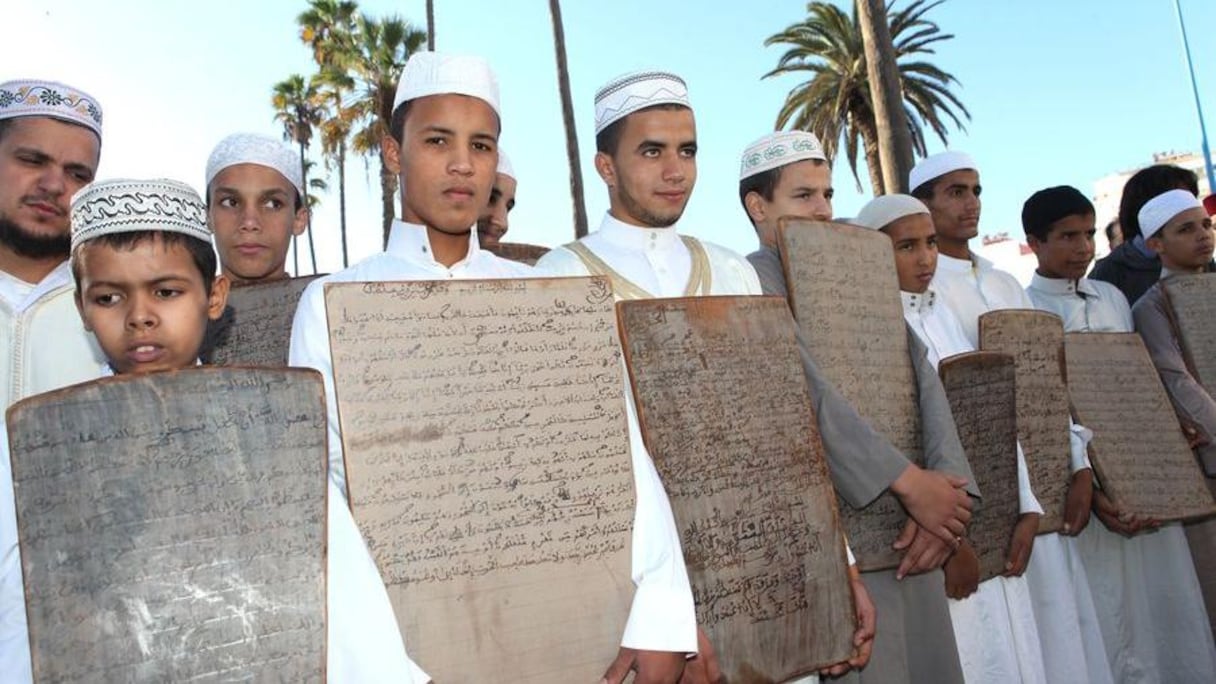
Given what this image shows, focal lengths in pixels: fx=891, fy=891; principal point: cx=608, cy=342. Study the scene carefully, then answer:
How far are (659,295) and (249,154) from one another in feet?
5.54

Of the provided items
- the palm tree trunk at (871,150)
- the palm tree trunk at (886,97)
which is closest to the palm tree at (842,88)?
the palm tree trunk at (871,150)

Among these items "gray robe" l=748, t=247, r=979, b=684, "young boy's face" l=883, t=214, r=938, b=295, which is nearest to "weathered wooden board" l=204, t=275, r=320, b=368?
"gray robe" l=748, t=247, r=979, b=684

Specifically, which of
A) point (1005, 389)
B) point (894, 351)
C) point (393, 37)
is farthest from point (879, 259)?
point (393, 37)

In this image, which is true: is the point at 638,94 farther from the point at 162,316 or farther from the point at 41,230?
the point at 41,230

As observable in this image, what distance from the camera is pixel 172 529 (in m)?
1.65

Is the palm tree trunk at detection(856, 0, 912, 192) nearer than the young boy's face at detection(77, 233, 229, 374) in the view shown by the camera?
No

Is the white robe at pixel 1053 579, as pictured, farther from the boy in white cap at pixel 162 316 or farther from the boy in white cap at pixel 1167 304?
the boy in white cap at pixel 162 316

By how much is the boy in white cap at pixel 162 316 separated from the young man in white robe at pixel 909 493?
147 cm

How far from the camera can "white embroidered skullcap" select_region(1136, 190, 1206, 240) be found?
4.93 metres

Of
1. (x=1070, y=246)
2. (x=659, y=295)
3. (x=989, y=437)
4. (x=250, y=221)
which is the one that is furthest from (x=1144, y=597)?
(x=250, y=221)

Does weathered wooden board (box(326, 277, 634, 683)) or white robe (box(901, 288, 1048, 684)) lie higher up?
weathered wooden board (box(326, 277, 634, 683))

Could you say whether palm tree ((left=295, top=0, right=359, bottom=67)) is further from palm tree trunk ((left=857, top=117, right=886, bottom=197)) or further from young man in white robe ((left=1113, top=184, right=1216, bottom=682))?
young man in white robe ((left=1113, top=184, right=1216, bottom=682))

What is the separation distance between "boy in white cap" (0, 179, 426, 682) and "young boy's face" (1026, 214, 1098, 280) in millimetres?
4132

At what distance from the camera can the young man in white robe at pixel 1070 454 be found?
12.3 feet
